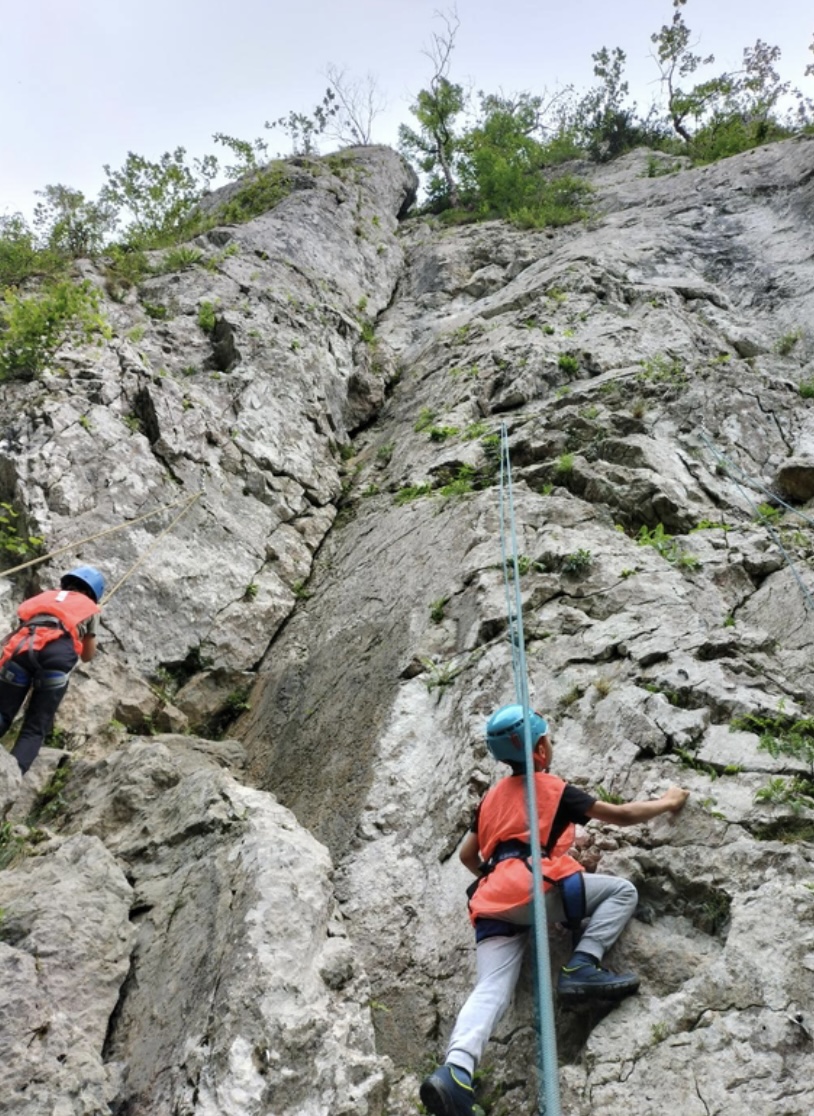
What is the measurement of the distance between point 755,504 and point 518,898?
591 centimetres

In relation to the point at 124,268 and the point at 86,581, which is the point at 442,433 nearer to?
the point at 86,581

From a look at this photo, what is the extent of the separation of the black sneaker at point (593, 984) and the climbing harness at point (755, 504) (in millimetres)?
3621

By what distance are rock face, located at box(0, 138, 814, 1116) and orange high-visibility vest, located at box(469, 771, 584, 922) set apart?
407 mm

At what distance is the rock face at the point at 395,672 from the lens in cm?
343

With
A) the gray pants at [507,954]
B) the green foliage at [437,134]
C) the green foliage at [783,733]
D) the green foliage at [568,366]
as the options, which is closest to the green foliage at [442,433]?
the green foliage at [568,366]

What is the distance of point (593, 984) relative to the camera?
11.1 feet

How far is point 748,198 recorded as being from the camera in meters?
15.6

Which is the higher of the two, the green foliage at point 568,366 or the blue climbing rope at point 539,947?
the green foliage at point 568,366

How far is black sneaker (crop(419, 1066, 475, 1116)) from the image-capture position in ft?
10.0

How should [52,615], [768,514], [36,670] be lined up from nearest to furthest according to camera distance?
[36,670] → [52,615] → [768,514]

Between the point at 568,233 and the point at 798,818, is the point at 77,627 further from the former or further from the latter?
the point at 568,233

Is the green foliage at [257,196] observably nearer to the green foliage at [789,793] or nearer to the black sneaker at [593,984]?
the green foliage at [789,793]

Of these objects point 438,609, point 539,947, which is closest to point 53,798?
point 438,609

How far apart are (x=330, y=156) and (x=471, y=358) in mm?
12882
